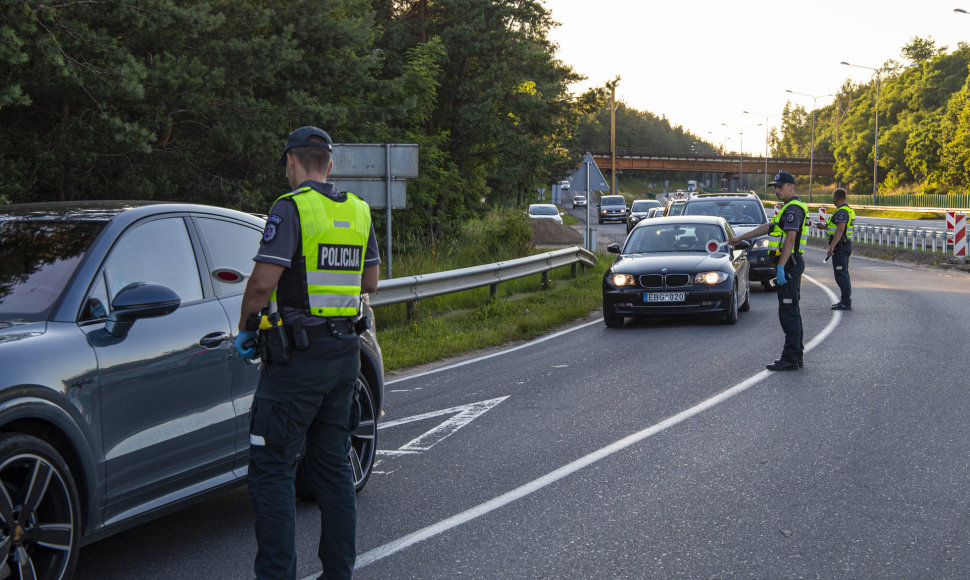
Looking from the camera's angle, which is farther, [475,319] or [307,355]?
[475,319]

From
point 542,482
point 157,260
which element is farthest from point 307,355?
point 542,482

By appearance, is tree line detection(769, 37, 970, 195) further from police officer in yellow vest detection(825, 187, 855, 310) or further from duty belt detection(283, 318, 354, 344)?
duty belt detection(283, 318, 354, 344)

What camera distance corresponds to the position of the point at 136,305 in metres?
4.21

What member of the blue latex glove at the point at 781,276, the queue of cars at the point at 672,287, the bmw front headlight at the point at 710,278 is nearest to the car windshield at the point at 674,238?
the queue of cars at the point at 672,287

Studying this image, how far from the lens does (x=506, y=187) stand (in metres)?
49.7


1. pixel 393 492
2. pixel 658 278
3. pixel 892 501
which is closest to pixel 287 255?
pixel 393 492

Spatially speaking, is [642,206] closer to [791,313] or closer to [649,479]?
[791,313]

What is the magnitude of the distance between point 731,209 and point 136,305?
1861 cm

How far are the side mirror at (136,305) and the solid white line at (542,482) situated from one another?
139 cm

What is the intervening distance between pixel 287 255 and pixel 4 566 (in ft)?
5.10

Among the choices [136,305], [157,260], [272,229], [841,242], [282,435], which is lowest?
[282,435]

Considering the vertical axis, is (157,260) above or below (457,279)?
above

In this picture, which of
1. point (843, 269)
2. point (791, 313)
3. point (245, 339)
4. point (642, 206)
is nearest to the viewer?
point (245, 339)

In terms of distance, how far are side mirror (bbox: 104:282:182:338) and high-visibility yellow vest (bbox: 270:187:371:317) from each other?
0.74 m
